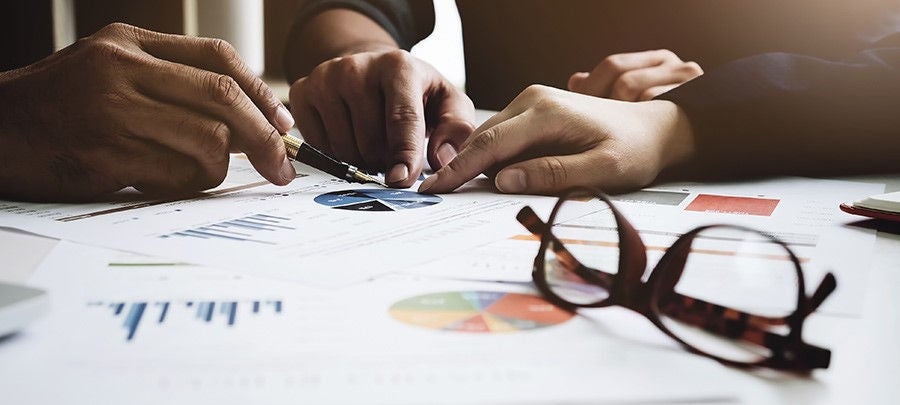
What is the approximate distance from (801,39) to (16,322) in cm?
134

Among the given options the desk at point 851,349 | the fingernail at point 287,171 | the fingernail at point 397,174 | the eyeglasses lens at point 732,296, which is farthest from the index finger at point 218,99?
the eyeglasses lens at point 732,296

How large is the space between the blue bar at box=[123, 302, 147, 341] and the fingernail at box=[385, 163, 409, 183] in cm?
41

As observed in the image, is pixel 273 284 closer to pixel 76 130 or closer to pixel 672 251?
pixel 672 251

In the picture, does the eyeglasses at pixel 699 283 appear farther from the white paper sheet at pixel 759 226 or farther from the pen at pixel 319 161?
the pen at pixel 319 161

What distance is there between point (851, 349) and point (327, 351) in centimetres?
22

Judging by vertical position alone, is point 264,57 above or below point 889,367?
below

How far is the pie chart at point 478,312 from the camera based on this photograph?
1.14 ft

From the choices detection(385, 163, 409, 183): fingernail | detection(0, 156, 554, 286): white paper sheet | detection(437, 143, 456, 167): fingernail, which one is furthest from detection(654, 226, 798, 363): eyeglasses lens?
detection(437, 143, 456, 167): fingernail

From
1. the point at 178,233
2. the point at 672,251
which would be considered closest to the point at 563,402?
the point at 672,251

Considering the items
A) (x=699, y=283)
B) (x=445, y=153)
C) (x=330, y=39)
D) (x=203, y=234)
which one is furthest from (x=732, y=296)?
(x=330, y=39)

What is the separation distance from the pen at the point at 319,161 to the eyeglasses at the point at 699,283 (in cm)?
35

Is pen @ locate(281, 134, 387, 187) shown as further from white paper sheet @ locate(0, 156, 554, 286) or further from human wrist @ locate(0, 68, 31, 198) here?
human wrist @ locate(0, 68, 31, 198)

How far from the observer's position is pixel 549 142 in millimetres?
757

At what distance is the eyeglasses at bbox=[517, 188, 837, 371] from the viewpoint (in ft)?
1.03
